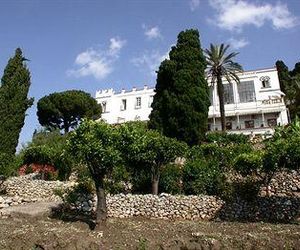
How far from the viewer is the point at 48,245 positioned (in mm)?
16906

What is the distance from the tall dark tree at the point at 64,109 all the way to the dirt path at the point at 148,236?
133ft

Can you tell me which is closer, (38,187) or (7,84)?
(38,187)

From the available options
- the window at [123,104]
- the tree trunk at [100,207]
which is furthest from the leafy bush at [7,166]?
the window at [123,104]

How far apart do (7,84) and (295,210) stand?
24608 millimetres

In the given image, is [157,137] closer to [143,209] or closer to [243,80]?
[143,209]

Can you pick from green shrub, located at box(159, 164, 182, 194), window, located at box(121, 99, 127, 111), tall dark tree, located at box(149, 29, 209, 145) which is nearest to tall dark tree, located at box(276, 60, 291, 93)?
window, located at box(121, 99, 127, 111)

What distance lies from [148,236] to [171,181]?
8.41 m

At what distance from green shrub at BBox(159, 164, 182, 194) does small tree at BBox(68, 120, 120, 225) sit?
6313 mm

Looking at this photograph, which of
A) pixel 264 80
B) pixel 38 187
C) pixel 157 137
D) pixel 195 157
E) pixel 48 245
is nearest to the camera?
pixel 48 245

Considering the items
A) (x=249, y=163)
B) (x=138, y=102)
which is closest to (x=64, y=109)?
(x=138, y=102)

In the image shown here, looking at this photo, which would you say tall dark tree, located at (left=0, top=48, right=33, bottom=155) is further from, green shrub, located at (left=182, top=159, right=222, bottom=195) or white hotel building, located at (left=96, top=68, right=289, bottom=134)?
white hotel building, located at (left=96, top=68, right=289, bottom=134)

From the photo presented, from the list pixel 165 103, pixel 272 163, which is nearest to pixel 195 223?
pixel 272 163

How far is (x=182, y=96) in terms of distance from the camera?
36.7 metres

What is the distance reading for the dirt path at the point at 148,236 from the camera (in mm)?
16828
